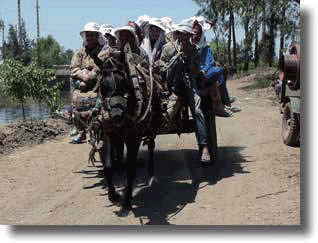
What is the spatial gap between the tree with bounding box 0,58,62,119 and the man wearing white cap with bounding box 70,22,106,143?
124 inches

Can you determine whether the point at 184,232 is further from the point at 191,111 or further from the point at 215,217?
the point at 191,111

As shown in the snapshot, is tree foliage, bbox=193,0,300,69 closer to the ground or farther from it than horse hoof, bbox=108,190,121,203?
farther from it

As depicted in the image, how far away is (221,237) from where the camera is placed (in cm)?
392

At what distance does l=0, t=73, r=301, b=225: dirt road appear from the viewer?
14.5ft

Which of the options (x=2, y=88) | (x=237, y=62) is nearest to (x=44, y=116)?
(x=2, y=88)

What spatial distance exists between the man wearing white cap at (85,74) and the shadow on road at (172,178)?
2.46 feet

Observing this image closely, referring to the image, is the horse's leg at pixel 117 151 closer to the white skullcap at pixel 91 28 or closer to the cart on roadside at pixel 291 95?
the white skullcap at pixel 91 28

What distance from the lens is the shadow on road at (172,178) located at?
4.77 meters

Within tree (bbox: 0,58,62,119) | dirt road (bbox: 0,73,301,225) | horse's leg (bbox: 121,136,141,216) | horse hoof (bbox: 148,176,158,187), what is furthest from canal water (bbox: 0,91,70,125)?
horse's leg (bbox: 121,136,141,216)

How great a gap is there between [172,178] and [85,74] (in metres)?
1.48

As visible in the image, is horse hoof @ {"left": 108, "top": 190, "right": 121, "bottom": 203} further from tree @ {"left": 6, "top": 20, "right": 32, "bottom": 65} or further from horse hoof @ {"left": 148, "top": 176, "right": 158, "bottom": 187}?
tree @ {"left": 6, "top": 20, "right": 32, "bottom": 65}

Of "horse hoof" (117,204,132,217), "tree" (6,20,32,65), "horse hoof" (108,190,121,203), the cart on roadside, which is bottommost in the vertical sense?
"horse hoof" (117,204,132,217)

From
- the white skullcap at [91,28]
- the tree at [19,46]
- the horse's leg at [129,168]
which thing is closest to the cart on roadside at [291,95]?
the horse's leg at [129,168]

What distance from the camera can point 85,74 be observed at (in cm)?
543
